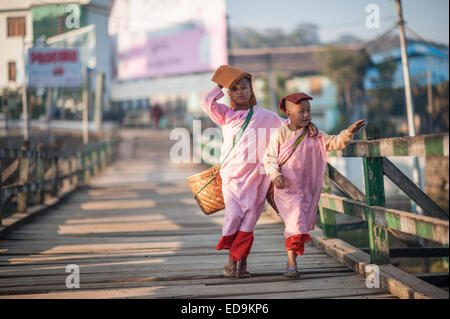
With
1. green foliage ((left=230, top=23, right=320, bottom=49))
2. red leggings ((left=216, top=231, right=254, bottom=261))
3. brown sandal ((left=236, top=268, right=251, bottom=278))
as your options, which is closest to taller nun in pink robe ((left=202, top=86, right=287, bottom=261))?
red leggings ((left=216, top=231, right=254, bottom=261))

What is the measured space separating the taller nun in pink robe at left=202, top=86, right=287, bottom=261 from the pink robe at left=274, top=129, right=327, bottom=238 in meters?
0.21

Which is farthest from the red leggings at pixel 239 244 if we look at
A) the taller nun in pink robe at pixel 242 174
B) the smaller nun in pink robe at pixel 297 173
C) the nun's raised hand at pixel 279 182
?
the nun's raised hand at pixel 279 182

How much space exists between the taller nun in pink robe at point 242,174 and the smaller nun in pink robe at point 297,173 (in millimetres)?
174

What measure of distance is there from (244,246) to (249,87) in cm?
117

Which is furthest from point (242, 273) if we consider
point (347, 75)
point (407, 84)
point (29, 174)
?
point (347, 75)

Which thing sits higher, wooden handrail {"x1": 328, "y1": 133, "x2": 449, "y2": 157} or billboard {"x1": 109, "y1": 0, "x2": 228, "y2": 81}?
billboard {"x1": 109, "y1": 0, "x2": 228, "y2": 81}

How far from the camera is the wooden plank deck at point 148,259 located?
339 centimetres

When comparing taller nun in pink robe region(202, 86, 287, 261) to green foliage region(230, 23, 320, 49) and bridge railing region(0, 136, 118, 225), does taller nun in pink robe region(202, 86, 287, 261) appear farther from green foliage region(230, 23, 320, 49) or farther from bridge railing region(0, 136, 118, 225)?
green foliage region(230, 23, 320, 49)

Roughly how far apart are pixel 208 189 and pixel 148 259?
2.90 ft

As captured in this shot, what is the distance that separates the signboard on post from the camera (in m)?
13.4

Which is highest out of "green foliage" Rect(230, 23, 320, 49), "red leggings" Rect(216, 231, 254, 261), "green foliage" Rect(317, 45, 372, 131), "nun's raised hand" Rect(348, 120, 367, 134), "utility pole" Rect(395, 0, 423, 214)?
"green foliage" Rect(230, 23, 320, 49)

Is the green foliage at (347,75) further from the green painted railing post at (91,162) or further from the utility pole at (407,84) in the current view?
the green painted railing post at (91,162)

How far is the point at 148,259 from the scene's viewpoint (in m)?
4.39
